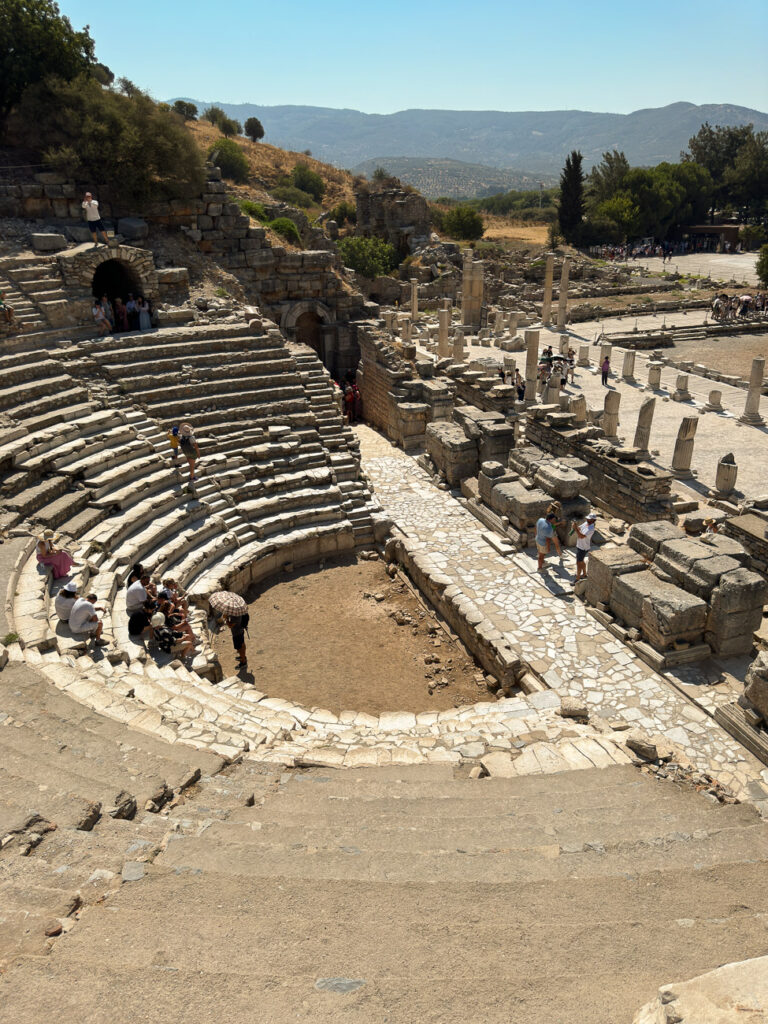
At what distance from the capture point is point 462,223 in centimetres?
5675

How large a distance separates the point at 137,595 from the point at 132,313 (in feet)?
36.7

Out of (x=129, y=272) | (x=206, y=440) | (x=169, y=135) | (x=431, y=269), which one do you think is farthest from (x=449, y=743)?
(x=431, y=269)

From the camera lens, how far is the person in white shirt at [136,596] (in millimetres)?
10297

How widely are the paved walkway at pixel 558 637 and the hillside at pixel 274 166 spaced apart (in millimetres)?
48615

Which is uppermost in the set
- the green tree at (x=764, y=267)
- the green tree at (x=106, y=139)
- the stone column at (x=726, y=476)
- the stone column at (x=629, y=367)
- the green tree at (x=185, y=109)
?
the green tree at (x=185, y=109)

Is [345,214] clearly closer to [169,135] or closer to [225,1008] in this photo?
[169,135]

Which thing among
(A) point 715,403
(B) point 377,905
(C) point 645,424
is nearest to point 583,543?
(C) point 645,424

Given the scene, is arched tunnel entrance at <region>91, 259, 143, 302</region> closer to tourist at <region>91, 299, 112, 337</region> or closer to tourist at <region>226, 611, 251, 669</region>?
tourist at <region>91, 299, 112, 337</region>

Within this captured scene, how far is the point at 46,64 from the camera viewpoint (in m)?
21.5

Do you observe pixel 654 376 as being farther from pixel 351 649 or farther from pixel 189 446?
pixel 351 649

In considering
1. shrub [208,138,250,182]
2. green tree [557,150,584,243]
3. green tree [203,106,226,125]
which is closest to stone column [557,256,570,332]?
green tree [557,150,584,243]

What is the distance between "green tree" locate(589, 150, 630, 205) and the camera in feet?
211

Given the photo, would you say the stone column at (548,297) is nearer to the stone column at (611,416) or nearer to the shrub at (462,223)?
the stone column at (611,416)

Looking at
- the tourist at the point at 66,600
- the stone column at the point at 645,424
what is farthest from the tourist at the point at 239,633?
the stone column at the point at 645,424
